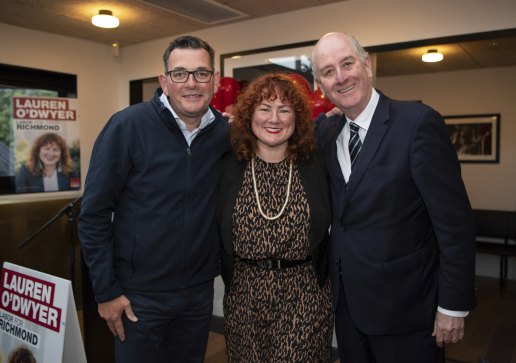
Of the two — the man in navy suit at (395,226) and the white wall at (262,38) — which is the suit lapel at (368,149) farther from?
the white wall at (262,38)

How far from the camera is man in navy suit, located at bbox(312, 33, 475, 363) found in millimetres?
1521

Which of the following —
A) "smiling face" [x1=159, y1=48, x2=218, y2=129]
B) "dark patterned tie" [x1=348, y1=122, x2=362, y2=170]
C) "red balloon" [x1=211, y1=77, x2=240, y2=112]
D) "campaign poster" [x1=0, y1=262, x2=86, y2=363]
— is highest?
"red balloon" [x1=211, y1=77, x2=240, y2=112]

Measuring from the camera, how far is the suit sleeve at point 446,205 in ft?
4.91

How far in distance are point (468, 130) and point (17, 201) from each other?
587 centimetres

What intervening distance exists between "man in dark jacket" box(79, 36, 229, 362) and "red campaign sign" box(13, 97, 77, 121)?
368 centimetres

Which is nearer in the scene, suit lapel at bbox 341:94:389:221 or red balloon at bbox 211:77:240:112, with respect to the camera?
suit lapel at bbox 341:94:389:221

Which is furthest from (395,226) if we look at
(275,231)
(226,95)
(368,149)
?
(226,95)

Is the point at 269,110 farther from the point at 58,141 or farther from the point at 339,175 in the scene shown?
the point at 58,141

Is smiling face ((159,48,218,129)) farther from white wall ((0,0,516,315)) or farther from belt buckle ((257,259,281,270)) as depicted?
white wall ((0,0,516,315))

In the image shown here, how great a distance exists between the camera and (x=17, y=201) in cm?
461

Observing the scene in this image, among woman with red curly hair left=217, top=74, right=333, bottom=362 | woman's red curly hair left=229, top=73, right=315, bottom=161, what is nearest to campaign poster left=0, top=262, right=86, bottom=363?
woman with red curly hair left=217, top=74, right=333, bottom=362

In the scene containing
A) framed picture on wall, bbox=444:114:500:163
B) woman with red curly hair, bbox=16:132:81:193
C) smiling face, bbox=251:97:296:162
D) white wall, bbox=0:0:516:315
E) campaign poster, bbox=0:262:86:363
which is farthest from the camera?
framed picture on wall, bbox=444:114:500:163

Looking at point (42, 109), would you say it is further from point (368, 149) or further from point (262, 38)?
point (368, 149)

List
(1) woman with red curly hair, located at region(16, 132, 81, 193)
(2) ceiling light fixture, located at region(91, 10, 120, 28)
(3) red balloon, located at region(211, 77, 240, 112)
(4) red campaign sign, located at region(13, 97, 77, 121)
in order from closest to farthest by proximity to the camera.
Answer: (3) red balloon, located at region(211, 77, 240, 112), (2) ceiling light fixture, located at region(91, 10, 120, 28), (4) red campaign sign, located at region(13, 97, 77, 121), (1) woman with red curly hair, located at region(16, 132, 81, 193)
